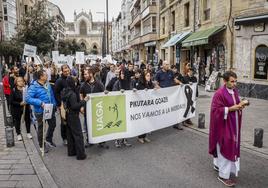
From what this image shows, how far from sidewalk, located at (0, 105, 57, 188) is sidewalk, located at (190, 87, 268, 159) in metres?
4.50

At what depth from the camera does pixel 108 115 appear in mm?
7730

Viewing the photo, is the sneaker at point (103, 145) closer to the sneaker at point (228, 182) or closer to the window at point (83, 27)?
the sneaker at point (228, 182)

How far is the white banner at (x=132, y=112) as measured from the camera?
7.54 m

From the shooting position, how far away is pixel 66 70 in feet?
28.2

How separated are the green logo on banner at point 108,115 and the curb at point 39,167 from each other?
1299 millimetres

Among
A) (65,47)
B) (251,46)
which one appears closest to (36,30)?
(251,46)

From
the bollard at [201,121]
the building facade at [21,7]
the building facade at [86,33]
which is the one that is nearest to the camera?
the bollard at [201,121]

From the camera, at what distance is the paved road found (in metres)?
5.77

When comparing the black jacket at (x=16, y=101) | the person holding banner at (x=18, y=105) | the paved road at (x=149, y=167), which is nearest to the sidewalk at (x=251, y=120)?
the paved road at (x=149, y=167)

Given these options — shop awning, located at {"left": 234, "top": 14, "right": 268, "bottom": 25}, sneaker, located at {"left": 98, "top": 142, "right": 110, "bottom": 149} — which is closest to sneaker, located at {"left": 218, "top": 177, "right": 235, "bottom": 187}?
sneaker, located at {"left": 98, "top": 142, "right": 110, "bottom": 149}

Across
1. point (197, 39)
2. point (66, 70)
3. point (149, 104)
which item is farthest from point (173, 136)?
point (197, 39)

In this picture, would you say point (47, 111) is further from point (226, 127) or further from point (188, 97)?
point (188, 97)

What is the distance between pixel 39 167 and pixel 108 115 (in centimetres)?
195

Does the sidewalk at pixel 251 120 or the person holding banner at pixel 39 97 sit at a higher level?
the person holding banner at pixel 39 97
